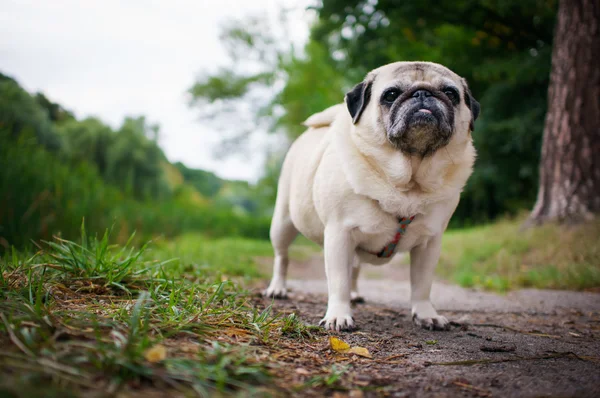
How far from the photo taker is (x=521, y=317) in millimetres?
3400

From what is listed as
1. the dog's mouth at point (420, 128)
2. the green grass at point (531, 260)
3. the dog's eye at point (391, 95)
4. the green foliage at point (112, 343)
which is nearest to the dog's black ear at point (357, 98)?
the dog's eye at point (391, 95)

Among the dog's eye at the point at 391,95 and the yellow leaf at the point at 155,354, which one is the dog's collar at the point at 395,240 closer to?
the dog's eye at the point at 391,95

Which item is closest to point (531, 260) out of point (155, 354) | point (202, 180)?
point (155, 354)

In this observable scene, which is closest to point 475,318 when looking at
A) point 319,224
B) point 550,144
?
point 319,224

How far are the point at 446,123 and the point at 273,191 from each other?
26.6m

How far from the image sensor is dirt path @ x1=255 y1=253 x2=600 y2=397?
1695mm

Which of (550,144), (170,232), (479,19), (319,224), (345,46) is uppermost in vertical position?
(479,19)

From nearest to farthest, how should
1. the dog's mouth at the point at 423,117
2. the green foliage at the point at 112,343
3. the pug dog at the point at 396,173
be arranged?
1. the green foliage at the point at 112,343
2. the dog's mouth at the point at 423,117
3. the pug dog at the point at 396,173

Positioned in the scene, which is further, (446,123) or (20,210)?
(20,210)

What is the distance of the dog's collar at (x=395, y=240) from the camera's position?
274 cm

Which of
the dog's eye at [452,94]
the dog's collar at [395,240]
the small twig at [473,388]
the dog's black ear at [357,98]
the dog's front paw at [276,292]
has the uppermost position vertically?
the dog's eye at [452,94]

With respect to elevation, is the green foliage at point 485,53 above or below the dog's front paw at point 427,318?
above

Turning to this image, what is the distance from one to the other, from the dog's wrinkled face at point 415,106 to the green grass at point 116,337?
4.21ft

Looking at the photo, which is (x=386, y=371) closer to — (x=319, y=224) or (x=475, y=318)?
(x=319, y=224)
